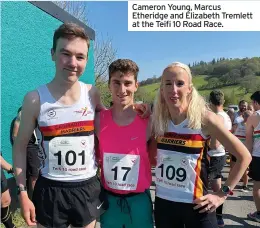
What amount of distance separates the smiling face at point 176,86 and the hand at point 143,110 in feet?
0.80

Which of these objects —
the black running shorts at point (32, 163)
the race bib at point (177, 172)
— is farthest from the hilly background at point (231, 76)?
the race bib at point (177, 172)

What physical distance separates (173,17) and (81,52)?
9.84ft

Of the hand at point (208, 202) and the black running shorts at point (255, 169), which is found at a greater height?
the hand at point (208, 202)

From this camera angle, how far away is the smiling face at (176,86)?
7.48 ft

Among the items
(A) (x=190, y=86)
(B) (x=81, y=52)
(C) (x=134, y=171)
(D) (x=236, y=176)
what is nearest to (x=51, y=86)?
(B) (x=81, y=52)

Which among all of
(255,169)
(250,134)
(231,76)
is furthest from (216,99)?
(231,76)

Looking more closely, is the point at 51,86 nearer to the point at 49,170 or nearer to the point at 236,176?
the point at 49,170

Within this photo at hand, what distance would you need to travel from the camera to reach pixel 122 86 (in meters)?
2.41

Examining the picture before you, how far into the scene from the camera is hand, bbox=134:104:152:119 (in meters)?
2.48

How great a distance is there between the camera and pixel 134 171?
2.38 m

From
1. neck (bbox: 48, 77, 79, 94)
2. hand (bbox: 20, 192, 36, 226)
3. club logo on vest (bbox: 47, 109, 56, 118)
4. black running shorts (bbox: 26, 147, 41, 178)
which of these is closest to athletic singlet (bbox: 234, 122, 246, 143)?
black running shorts (bbox: 26, 147, 41, 178)

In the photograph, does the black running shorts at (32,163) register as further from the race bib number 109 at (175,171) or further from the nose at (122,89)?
the race bib number 109 at (175,171)

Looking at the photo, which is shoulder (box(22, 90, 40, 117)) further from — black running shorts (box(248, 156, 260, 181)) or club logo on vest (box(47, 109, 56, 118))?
black running shorts (box(248, 156, 260, 181))

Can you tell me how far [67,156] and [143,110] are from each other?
78 centimetres
